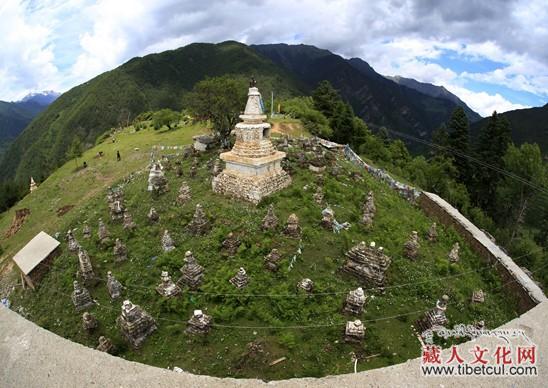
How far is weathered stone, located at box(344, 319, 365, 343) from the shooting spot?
9570 millimetres

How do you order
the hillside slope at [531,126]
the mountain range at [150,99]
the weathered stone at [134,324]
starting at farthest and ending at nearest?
the mountain range at [150,99], the hillside slope at [531,126], the weathered stone at [134,324]

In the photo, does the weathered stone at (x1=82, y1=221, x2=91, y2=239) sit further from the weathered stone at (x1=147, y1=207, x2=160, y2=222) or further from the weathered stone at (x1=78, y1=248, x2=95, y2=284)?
the weathered stone at (x1=78, y1=248, x2=95, y2=284)

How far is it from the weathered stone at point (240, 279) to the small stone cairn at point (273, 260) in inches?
43.6

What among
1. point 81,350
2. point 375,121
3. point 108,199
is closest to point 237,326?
point 81,350

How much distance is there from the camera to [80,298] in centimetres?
1175

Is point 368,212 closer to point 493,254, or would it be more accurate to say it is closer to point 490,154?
point 493,254

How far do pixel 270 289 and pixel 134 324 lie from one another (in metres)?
4.42

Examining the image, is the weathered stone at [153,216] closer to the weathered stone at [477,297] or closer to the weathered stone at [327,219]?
the weathered stone at [327,219]

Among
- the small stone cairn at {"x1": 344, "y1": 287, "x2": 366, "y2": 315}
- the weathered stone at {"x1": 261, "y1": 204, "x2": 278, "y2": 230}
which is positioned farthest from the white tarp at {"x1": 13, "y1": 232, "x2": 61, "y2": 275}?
the small stone cairn at {"x1": 344, "y1": 287, "x2": 366, "y2": 315}

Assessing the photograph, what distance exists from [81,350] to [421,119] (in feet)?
570

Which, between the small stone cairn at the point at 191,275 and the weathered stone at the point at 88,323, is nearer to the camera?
the weathered stone at the point at 88,323

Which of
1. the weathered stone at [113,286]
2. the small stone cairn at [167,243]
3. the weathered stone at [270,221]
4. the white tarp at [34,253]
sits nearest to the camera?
the weathered stone at [113,286]

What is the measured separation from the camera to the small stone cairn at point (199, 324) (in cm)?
977

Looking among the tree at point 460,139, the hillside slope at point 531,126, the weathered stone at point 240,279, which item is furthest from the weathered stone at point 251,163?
the hillside slope at point 531,126
